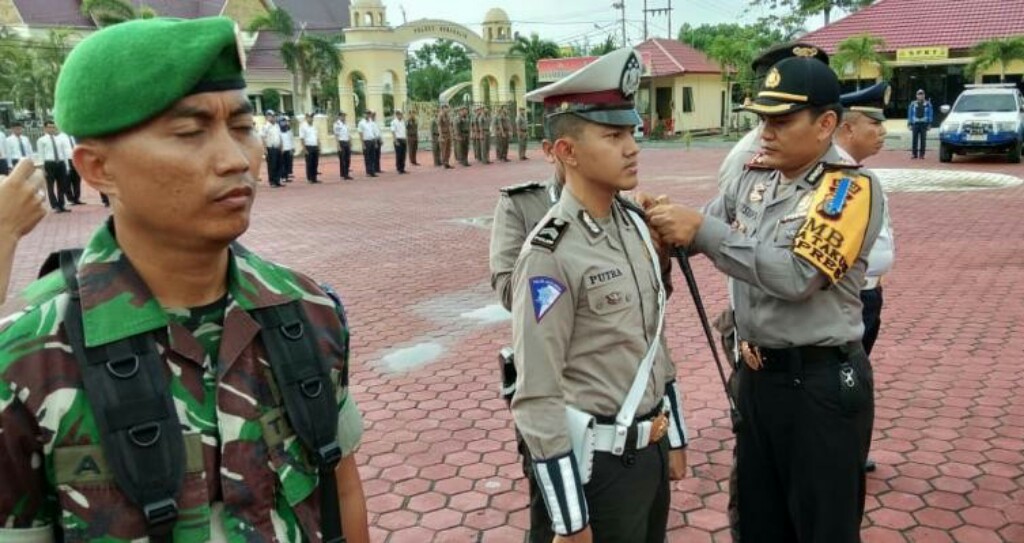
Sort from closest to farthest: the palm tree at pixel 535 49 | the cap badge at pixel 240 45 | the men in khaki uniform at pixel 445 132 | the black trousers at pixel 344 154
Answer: the cap badge at pixel 240 45
the black trousers at pixel 344 154
the men in khaki uniform at pixel 445 132
the palm tree at pixel 535 49

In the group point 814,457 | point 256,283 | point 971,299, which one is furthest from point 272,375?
point 971,299

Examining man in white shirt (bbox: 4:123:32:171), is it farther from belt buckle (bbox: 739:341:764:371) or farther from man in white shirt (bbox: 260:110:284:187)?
belt buckle (bbox: 739:341:764:371)

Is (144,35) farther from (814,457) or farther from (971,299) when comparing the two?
(971,299)

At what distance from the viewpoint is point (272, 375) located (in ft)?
4.23

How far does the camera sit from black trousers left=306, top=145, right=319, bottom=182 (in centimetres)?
1814

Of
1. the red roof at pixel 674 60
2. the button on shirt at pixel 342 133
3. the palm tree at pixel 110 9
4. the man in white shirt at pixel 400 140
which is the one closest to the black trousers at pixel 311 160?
the button on shirt at pixel 342 133

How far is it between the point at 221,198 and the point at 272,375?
30 cm

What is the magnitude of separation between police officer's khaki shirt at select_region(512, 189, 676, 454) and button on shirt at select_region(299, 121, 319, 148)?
662 inches

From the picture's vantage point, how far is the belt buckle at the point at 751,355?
2.42 meters

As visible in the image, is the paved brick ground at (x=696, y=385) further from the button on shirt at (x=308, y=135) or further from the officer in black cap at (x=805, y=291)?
the button on shirt at (x=308, y=135)

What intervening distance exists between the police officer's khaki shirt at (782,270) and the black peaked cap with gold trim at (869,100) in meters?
0.71

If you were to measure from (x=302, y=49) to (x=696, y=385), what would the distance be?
82.8ft

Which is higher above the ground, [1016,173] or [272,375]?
[272,375]

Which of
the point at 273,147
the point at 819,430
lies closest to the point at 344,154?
the point at 273,147
